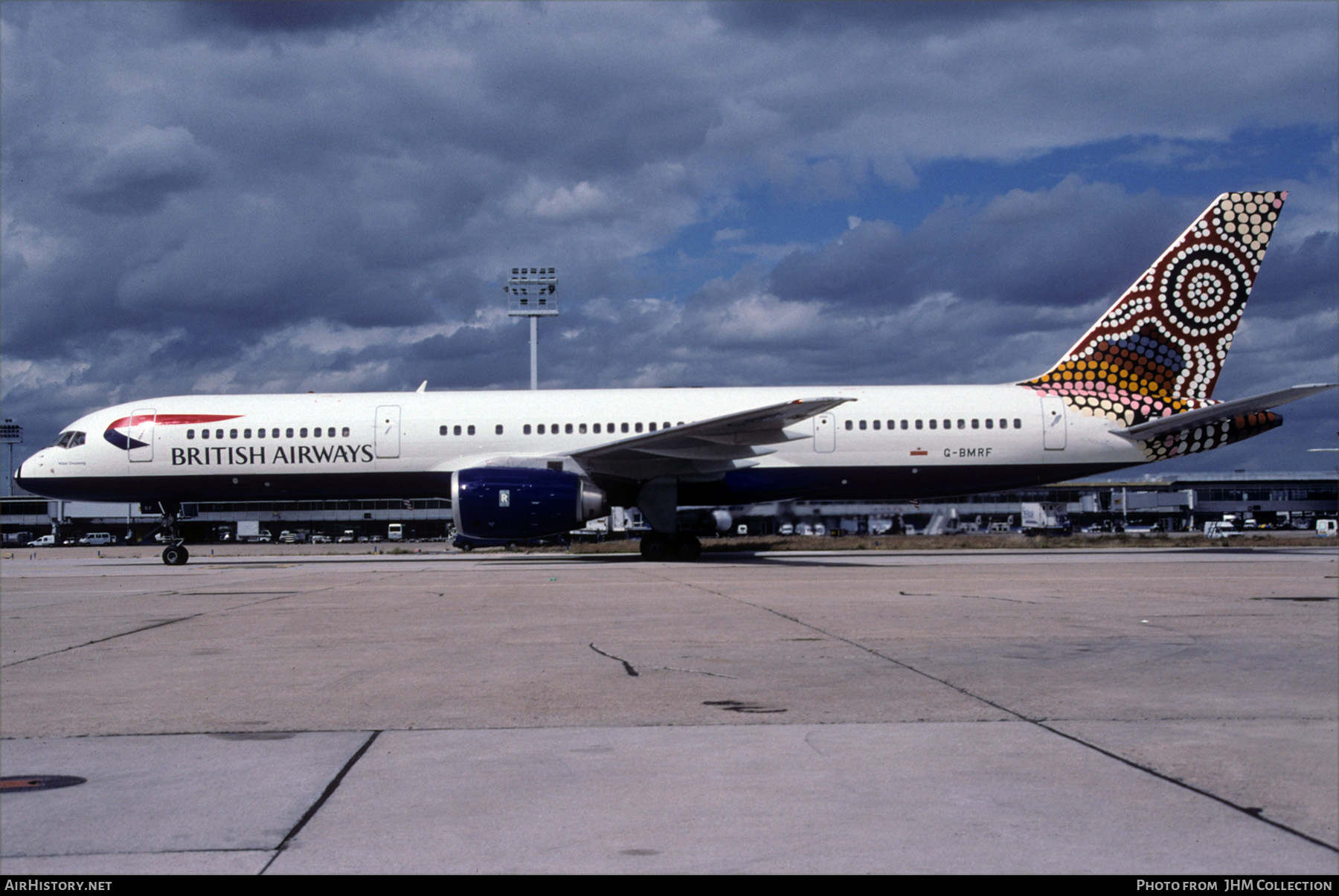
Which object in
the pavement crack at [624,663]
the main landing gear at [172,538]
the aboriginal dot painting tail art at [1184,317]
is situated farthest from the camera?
the aboriginal dot painting tail art at [1184,317]

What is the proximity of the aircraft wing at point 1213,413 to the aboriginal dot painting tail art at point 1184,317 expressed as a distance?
1031 mm

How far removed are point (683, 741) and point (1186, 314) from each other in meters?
23.3

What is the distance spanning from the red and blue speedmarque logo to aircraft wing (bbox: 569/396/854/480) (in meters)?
8.50

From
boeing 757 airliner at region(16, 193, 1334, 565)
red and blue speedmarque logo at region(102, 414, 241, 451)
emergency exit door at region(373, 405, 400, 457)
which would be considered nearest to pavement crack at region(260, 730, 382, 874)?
boeing 757 airliner at region(16, 193, 1334, 565)

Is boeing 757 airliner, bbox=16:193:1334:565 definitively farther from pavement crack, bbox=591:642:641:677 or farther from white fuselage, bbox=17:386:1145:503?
pavement crack, bbox=591:642:641:677

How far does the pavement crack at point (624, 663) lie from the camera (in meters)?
6.68

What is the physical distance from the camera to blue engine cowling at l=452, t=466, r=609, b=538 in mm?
18875

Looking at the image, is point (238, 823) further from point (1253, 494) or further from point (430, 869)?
point (1253, 494)

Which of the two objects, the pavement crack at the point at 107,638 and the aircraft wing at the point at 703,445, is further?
the aircraft wing at the point at 703,445

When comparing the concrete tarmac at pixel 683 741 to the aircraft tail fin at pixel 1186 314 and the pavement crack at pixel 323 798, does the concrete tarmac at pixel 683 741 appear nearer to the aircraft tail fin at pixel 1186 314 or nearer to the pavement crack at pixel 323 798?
the pavement crack at pixel 323 798

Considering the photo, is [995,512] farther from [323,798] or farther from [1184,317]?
[323,798]

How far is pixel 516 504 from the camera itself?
18891mm

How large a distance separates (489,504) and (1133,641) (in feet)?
42.6

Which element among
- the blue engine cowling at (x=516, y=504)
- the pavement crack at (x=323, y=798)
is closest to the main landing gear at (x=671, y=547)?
the blue engine cowling at (x=516, y=504)
